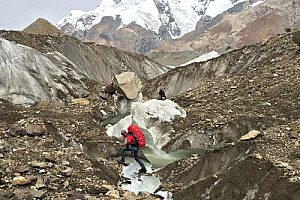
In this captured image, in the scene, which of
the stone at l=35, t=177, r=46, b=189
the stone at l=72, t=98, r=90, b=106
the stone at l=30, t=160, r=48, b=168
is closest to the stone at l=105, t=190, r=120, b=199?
the stone at l=35, t=177, r=46, b=189

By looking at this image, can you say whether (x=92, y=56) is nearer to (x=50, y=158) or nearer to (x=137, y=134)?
(x=137, y=134)

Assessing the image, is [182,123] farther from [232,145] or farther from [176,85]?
[176,85]

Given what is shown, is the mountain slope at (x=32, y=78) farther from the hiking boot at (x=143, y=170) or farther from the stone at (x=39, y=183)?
the stone at (x=39, y=183)

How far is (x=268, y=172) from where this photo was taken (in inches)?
552

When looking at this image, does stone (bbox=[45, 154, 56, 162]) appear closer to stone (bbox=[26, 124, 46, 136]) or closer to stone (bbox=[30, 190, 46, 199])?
stone (bbox=[30, 190, 46, 199])

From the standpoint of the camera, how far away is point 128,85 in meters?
36.5

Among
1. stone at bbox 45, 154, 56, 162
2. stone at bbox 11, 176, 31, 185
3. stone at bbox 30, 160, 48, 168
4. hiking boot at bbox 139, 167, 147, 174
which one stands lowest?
hiking boot at bbox 139, 167, 147, 174

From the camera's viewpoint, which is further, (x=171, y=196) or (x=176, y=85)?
(x=176, y=85)

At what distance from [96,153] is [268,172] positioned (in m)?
9.57

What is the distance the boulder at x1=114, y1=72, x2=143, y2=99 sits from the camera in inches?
1432

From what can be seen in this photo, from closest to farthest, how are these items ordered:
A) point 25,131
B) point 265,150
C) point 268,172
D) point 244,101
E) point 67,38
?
point 268,172 → point 265,150 → point 25,131 → point 244,101 → point 67,38

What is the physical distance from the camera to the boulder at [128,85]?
119ft

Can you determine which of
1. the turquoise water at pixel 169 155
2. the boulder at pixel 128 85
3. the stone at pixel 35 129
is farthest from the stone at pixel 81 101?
the stone at pixel 35 129

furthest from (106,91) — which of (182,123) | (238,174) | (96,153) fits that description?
(238,174)
